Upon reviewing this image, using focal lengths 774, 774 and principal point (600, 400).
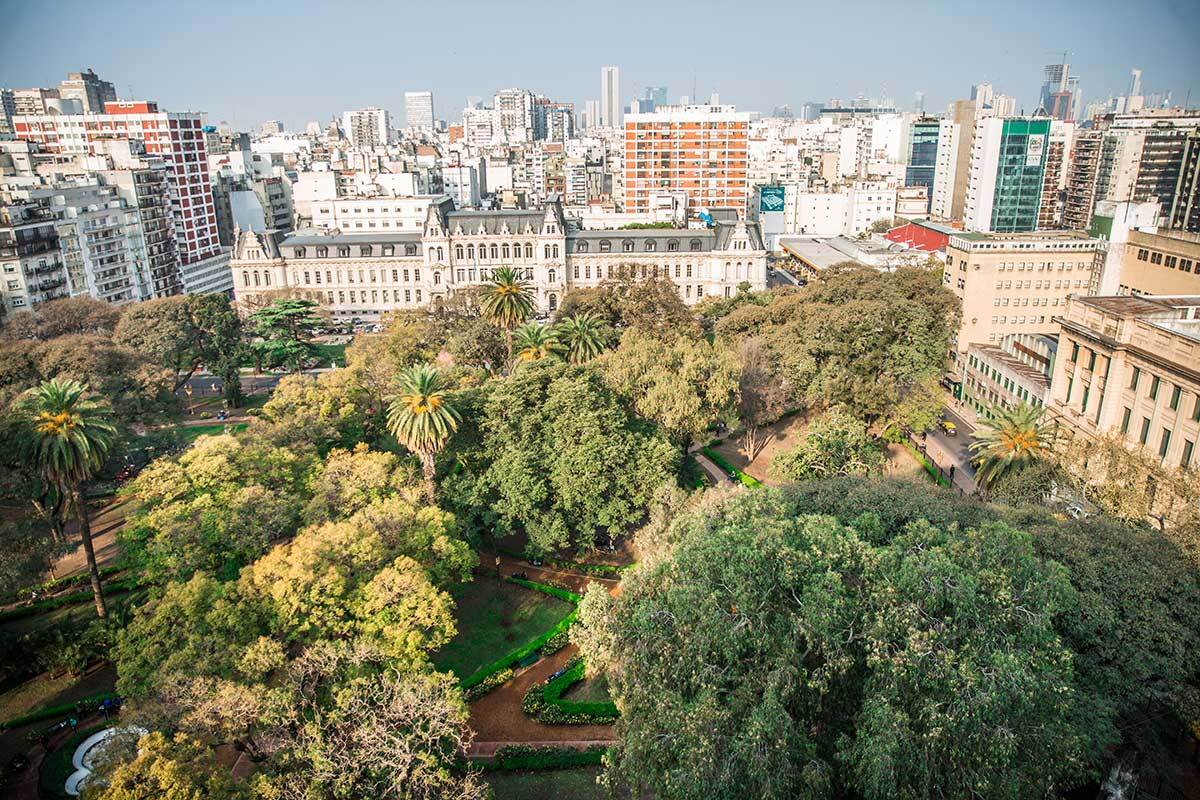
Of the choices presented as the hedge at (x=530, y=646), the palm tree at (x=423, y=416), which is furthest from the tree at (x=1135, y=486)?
the palm tree at (x=423, y=416)

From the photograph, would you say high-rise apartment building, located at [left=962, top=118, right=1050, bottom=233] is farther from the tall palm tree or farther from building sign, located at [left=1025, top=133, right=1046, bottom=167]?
the tall palm tree

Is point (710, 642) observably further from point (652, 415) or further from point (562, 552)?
point (652, 415)

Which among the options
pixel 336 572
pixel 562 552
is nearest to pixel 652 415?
pixel 562 552

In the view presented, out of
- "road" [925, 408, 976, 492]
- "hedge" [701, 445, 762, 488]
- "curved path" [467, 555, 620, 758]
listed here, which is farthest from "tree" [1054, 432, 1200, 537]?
"curved path" [467, 555, 620, 758]

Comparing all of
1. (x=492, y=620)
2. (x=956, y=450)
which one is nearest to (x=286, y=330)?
(x=492, y=620)

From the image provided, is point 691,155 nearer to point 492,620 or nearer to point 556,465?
point 556,465

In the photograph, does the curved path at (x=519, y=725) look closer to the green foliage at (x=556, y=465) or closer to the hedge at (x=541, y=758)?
the hedge at (x=541, y=758)

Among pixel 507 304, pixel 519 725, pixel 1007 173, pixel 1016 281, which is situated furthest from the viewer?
pixel 1007 173
